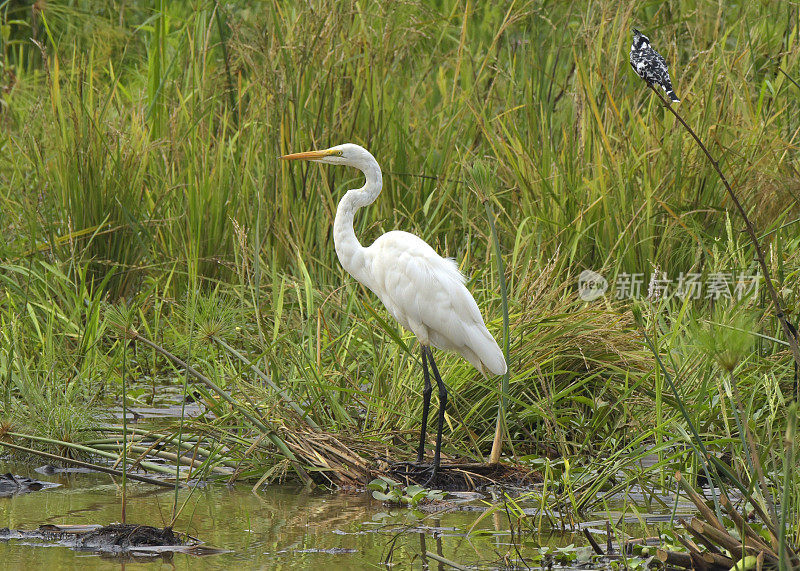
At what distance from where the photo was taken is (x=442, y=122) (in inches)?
215

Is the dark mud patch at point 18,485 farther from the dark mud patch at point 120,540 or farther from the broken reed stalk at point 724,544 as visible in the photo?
the broken reed stalk at point 724,544

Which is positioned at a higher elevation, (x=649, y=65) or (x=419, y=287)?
(x=649, y=65)

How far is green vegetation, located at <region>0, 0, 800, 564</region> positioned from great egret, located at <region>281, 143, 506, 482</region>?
0.48 ft

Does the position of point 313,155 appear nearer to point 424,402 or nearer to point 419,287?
point 419,287

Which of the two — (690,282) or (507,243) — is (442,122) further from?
(690,282)

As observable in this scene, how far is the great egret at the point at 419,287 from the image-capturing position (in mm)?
3654

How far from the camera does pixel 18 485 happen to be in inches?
132

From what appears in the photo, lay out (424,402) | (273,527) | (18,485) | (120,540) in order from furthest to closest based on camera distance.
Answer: (424,402) → (18,485) → (273,527) → (120,540)

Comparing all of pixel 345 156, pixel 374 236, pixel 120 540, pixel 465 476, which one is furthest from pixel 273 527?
pixel 374 236

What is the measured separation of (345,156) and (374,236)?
1302 mm

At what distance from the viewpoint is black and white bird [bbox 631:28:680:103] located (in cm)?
219

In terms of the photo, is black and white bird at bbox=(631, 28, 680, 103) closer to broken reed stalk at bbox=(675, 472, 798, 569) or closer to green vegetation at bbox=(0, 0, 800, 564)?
broken reed stalk at bbox=(675, 472, 798, 569)

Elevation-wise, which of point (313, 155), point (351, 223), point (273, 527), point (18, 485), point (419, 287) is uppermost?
point (313, 155)

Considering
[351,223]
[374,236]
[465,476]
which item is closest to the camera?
[465,476]
